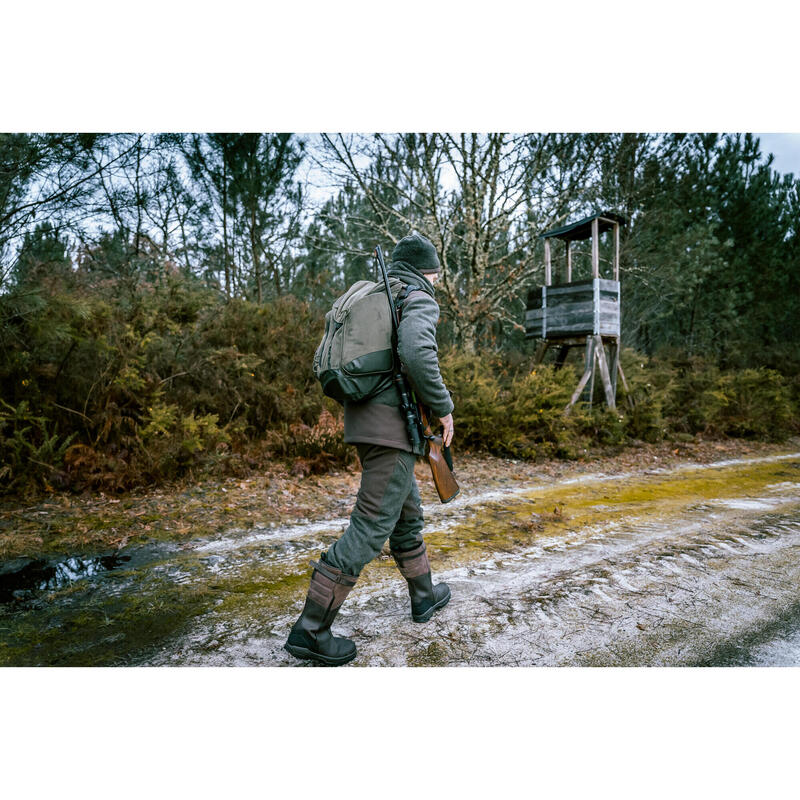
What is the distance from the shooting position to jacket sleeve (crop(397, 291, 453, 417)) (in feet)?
8.76

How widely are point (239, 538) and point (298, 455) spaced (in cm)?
249

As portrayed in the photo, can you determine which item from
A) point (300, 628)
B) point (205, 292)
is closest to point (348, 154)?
point (205, 292)

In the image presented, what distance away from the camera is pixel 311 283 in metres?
10.6

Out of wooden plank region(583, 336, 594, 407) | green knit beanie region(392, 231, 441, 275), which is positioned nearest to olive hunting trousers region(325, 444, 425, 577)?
green knit beanie region(392, 231, 441, 275)

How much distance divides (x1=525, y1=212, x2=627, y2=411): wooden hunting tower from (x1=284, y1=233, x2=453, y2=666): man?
7.59 meters

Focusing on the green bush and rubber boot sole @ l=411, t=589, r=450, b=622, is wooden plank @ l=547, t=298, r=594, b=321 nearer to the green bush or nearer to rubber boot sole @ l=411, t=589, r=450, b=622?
the green bush

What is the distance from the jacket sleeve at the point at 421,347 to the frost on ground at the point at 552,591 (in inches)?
51.7

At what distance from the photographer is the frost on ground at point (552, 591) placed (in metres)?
2.84

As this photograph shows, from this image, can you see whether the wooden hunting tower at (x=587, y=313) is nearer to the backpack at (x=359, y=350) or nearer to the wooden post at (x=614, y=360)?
the wooden post at (x=614, y=360)

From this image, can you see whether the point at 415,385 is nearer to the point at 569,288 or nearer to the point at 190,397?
the point at 190,397

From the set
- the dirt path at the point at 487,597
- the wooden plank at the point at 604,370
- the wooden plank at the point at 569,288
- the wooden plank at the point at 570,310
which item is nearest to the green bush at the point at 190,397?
the wooden plank at the point at 604,370

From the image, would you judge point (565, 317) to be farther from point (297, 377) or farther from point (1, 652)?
point (1, 652)

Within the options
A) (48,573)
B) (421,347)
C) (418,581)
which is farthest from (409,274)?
(48,573)

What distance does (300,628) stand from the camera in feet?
8.92
